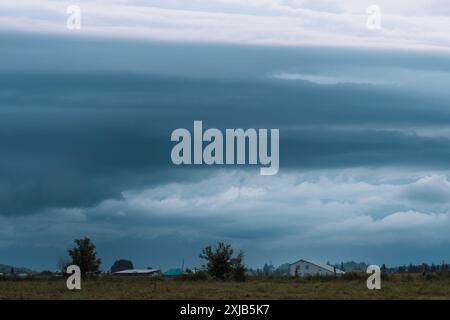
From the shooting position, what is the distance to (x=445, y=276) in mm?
74188

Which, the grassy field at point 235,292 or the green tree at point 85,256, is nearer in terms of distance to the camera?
the grassy field at point 235,292

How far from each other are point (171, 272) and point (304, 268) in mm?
16759

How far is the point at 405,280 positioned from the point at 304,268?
48716 millimetres

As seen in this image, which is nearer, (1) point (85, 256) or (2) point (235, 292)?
(2) point (235, 292)

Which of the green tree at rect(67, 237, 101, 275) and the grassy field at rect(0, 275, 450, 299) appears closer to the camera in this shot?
the grassy field at rect(0, 275, 450, 299)

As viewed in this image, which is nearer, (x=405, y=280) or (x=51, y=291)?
(x=51, y=291)
